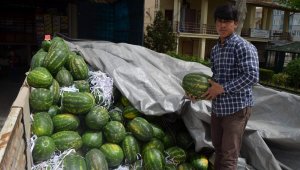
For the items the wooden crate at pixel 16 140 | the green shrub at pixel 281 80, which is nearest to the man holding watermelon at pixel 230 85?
the wooden crate at pixel 16 140

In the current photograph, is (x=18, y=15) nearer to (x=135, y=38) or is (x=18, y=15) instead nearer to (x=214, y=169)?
(x=135, y=38)

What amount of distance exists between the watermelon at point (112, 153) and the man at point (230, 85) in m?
1.07

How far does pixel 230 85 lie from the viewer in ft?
10.4

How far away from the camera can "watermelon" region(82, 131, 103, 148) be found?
371cm

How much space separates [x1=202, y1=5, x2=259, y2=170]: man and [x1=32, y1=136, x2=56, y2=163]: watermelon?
1.67m

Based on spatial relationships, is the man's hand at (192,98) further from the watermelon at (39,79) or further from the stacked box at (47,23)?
the stacked box at (47,23)

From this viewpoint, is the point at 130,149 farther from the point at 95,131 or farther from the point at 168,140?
the point at 168,140

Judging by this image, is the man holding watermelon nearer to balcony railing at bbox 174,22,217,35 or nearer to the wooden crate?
the wooden crate

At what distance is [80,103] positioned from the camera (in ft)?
12.5

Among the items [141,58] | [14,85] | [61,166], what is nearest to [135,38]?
[14,85]

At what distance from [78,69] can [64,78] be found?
26 cm

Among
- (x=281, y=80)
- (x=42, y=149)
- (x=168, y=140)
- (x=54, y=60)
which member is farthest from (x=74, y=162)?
(x=281, y=80)

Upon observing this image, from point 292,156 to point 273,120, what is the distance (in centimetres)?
49

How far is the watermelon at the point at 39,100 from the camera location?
371 cm
